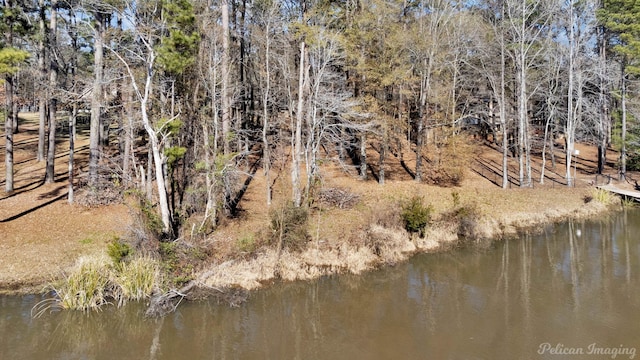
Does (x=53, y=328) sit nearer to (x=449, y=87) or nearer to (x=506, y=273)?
(x=506, y=273)

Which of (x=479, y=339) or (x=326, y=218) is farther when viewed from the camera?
(x=326, y=218)

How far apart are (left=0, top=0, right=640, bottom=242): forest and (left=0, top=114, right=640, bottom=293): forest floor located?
39.4 inches

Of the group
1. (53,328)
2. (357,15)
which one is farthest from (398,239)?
(357,15)

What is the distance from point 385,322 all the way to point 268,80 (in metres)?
13.9

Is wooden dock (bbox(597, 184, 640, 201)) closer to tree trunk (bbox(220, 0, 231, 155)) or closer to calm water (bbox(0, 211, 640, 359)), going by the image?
calm water (bbox(0, 211, 640, 359))

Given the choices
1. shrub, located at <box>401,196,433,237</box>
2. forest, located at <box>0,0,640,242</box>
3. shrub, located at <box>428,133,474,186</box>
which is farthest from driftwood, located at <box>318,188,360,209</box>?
shrub, located at <box>428,133,474,186</box>

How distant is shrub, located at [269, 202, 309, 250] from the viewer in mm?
14727

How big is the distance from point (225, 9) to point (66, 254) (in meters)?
11.5

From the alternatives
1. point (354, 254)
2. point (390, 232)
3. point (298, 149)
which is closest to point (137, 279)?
point (354, 254)

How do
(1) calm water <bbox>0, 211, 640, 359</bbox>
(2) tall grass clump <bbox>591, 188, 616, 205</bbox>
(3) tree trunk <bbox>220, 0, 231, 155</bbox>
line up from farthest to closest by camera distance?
(2) tall grass clump <bbox>591, 188, 616, 205</bbox>
(3) tree trunk <bbox>220, 0, 231, 155</bbox>
(1) calm water <bbox>0, 211, 640, 359</bbox>

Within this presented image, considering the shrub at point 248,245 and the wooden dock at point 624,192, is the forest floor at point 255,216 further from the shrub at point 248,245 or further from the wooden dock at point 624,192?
the wooden dock at point 624,192

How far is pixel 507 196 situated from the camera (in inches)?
986

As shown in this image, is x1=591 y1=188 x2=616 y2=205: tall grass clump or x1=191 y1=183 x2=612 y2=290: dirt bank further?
x1=591 y1=188 x2=616 y2=205: tall grass clump

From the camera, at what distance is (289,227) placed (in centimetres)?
1482
